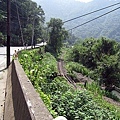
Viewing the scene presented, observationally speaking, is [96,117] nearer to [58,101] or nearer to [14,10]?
[58,101]

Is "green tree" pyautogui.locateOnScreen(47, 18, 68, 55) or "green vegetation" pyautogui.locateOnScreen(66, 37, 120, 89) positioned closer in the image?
"green vegetation" pyautogui.locateOnScreen(66, 37, 120, 89)

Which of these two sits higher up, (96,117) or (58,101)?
(58,101)

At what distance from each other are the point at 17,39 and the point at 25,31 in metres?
3.38

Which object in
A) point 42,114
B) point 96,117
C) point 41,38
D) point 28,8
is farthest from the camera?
point 41,38

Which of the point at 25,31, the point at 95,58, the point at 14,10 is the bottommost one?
the point at 95,58

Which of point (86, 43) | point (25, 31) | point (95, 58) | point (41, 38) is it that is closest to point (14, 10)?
point (25, 31)

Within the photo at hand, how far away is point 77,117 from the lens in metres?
6.64

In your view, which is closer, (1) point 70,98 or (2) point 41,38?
(1) point 70,98

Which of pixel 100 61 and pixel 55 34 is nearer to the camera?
pixel 100 61

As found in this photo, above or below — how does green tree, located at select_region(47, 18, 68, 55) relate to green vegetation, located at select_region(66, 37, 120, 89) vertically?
above

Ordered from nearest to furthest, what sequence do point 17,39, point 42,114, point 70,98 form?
point 42,114, point 70,98, point 17,39

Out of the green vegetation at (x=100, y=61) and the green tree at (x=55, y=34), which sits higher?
the green tree at (x=55, y=34)

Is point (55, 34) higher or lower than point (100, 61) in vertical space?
higher

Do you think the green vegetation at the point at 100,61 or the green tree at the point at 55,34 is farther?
the green tree at the point at 55,34
